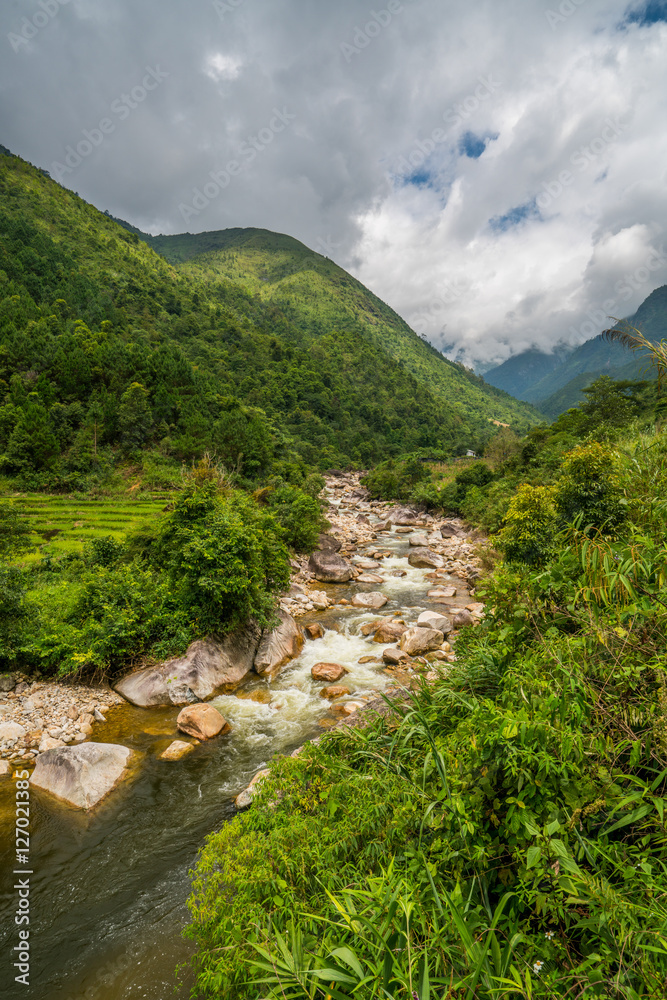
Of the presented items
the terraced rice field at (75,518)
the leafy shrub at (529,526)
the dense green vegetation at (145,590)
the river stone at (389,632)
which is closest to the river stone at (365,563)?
the dense green vegetation at (145,590)

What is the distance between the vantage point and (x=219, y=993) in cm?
313

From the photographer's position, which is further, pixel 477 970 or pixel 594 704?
pixel 594 704

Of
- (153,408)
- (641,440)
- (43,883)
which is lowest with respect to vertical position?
(43,883)

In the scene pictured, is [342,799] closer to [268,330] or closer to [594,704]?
[594,704]

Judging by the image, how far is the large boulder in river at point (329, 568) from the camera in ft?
68.7

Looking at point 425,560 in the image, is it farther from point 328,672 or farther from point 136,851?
point 136,851

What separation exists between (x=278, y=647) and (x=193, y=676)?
2.88 m

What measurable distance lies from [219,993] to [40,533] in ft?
83.7

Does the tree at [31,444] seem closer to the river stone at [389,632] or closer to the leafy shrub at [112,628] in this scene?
the leafy shrub at [112,628]

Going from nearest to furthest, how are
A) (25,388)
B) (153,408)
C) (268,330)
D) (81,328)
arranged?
1. (25,388)
2. (153,408)
3. (81,328)
4. (268,330)

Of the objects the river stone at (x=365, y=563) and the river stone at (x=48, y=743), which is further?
the river stone at (x=365, y=563)

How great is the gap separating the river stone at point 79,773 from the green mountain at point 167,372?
33803 millimetres

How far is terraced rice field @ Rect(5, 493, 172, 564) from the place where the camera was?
20.4 meters

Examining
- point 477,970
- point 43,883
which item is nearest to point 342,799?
point 477,970
